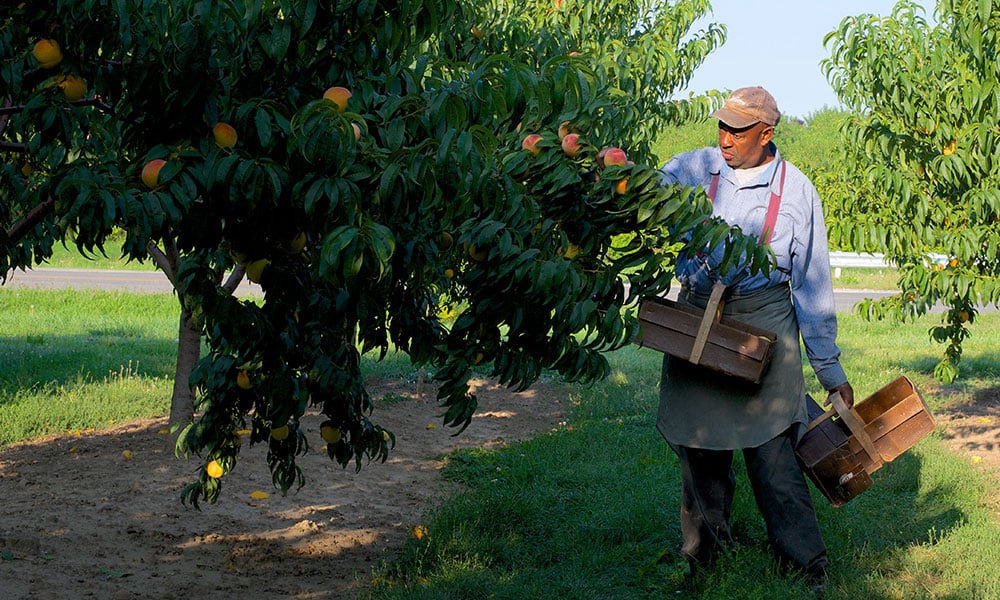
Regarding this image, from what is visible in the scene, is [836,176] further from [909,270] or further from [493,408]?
[493,408]

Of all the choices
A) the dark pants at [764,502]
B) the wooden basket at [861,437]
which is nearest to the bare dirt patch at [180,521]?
the dark pants at [764,502]

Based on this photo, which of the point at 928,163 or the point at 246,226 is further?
the point at 928,163

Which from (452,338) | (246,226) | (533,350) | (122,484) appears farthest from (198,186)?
(122,484)

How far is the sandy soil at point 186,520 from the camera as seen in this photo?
4.22 meters

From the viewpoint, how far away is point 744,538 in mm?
4473

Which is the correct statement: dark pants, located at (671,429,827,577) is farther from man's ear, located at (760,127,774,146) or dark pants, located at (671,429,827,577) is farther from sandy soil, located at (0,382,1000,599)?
sandy soil, located at (0,382,1000,599)

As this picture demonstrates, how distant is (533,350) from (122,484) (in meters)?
3.71

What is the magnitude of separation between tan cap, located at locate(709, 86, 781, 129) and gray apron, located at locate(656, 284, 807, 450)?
617mm

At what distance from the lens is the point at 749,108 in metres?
3.62

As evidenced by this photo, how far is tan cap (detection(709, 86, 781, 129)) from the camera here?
3.61m

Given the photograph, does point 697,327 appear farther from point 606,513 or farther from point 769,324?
point 606,513

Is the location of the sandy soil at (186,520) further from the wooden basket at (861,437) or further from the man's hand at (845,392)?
the man's hand at (845,392)

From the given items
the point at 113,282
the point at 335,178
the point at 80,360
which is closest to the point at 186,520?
the point at 335,178

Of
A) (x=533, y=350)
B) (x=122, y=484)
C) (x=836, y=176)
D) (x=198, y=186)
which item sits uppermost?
(x=836, y=176)
